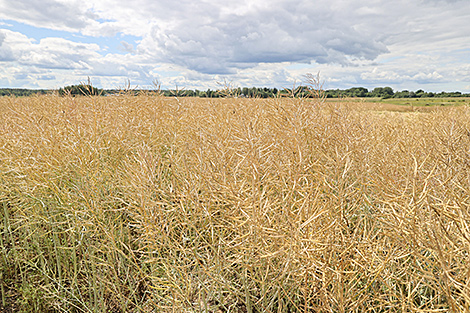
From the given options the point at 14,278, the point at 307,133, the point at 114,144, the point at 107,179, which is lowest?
the point at 14,278

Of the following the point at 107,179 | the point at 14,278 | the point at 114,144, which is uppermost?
the point at 114,144

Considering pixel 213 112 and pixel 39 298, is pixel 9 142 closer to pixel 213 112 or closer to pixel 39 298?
pixel 39 298

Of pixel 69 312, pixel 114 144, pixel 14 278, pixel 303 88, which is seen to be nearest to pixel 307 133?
pixel 303 88

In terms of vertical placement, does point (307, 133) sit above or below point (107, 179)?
above

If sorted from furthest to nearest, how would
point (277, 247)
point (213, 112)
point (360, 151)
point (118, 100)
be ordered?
1. point (118, 100)
2. point (213, 112)
3. point (360, 151)
4. point (277, 247)

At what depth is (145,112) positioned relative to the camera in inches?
223

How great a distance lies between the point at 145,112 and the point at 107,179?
2.58m

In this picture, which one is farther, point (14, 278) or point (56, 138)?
point (14, 278)

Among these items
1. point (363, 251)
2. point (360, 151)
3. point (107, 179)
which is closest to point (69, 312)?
point (107, 179)

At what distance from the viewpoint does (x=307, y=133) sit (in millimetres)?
2975

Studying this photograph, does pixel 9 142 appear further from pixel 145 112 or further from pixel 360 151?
pixel 360 151

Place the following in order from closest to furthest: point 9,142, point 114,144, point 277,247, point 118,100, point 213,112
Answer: point 277,247 → point 9,142 → point 114,144 → point 213,112 → point 118,100

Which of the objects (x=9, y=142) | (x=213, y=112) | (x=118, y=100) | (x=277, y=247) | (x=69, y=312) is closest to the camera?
(x=277, y=247)

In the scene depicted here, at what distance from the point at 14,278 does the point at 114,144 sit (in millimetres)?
2482
